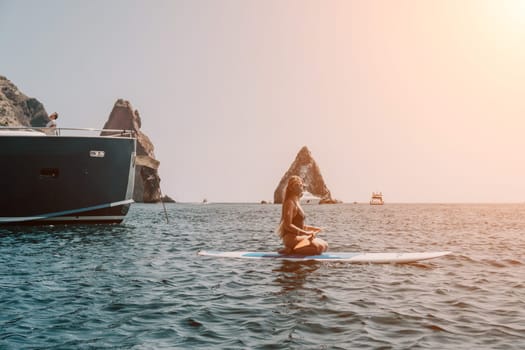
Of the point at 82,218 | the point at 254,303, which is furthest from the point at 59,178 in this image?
the point at 254,303

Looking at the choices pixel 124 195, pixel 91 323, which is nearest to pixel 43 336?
pixel 91 323

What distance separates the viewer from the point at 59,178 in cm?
2480

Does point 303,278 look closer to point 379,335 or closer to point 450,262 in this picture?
point 379,335

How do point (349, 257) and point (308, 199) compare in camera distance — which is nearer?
point (349, 257)

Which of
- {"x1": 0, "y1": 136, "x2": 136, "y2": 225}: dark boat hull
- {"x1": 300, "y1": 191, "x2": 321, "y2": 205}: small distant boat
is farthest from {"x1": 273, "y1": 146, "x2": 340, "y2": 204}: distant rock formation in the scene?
{"x1": 0, "y1": 136, "x2": 136, "y2": 225}: dark boat hull

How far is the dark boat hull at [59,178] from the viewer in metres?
24.2

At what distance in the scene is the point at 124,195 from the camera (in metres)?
27.4

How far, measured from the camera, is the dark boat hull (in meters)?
24.2

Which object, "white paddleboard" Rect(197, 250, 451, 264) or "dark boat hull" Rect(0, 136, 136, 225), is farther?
"dark boat hull" Rect(0, 136, 136, 225)

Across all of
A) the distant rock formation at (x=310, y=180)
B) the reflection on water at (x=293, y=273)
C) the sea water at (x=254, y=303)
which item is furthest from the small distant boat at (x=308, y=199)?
the sea water at (x=254, y=303)

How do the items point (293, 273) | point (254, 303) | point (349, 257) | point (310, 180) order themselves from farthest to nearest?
point (310, 180) < point (349, 257) < point (293, 273) < point (254, 303)

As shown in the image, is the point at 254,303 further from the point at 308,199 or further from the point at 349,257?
the point at 308,199

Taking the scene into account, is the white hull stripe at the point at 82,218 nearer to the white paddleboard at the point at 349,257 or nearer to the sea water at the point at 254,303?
the sea water at the point at 254,303

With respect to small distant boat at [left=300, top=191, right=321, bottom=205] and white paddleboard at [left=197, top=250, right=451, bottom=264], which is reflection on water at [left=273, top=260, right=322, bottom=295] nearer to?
white paddleboard at [left=197, top=250, right=451, bottom=264]
